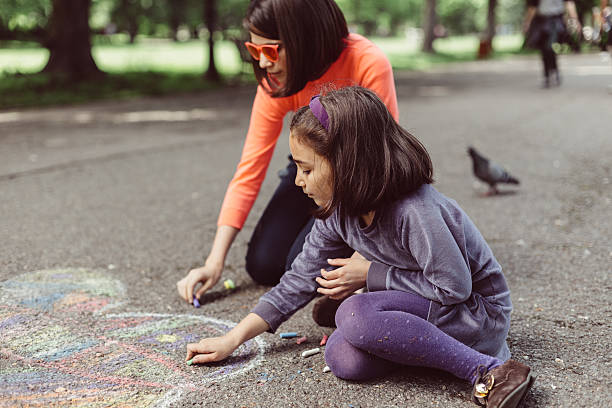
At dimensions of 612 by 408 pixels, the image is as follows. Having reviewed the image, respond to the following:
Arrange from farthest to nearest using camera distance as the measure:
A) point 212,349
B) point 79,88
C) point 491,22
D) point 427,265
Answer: point 491,22 → point 79,88 → point 212,349 → point 427,265

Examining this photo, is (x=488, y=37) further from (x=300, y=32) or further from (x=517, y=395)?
(x=517, y=395)

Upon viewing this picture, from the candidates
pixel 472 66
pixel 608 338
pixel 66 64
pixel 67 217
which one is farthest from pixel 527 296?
pixel 472 66

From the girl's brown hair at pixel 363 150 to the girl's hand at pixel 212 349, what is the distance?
64 centimetres

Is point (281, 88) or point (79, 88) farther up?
point (281, 88)

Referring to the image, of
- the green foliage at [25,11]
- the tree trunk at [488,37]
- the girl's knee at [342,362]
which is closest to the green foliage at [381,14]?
the green foliage at [25,11]

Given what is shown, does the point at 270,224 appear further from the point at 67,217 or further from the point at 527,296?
the point at 67,217

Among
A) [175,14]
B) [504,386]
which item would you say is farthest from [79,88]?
[175,14]

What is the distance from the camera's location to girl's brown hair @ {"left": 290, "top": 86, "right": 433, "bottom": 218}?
2008 millimetres

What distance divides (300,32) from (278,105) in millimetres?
403

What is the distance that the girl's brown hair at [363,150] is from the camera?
2.01m

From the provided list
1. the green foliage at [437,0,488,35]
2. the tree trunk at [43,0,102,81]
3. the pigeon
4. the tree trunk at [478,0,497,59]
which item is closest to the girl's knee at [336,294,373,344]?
the pigeon

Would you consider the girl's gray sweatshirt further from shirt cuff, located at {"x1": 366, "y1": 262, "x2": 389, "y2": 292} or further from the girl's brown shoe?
the girl's brown shoe

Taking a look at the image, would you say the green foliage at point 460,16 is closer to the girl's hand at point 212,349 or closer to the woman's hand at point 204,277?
the woman's hand at point 204,277

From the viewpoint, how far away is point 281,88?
9.28 ft
